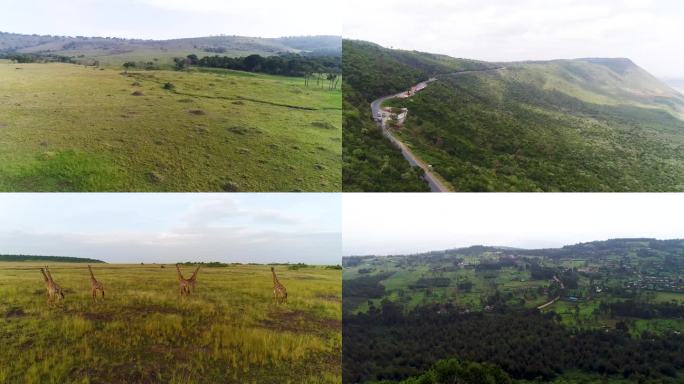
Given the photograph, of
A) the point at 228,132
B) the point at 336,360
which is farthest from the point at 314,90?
the point at 336,360

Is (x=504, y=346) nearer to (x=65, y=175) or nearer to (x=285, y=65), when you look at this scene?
(x=285, y=65)

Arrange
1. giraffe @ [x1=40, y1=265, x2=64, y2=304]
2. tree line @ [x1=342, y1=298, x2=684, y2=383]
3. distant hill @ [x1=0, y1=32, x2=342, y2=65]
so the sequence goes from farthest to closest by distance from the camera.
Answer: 1. tree line @ [x1=342, y1=298, x2=684, y2=383]
2. distant hill @ [x1=0, y1=32, x2=342, y2=65]
3. giraffe @ [x1=40, y1=265, x2=64, y2=304]

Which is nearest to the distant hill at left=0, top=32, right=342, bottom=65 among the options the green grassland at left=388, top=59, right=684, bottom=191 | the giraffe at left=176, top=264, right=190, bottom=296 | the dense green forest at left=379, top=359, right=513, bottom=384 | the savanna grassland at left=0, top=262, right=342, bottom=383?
the green grassland at left=388, top=59, right=684, bottom=191

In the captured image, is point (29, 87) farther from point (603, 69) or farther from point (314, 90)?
point (603, 69)

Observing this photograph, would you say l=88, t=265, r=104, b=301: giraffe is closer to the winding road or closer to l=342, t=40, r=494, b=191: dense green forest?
l=342, t=40, r=494, b=191: dense green forest

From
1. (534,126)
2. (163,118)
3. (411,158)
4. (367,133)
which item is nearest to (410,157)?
(411,158)

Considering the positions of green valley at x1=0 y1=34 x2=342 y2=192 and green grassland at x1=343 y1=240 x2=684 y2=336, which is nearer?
green valley at x1=0 y1=34 x2=342 y2=192

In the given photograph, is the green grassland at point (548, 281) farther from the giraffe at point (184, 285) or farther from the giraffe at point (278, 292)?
the giraffe at point (184, 285)
